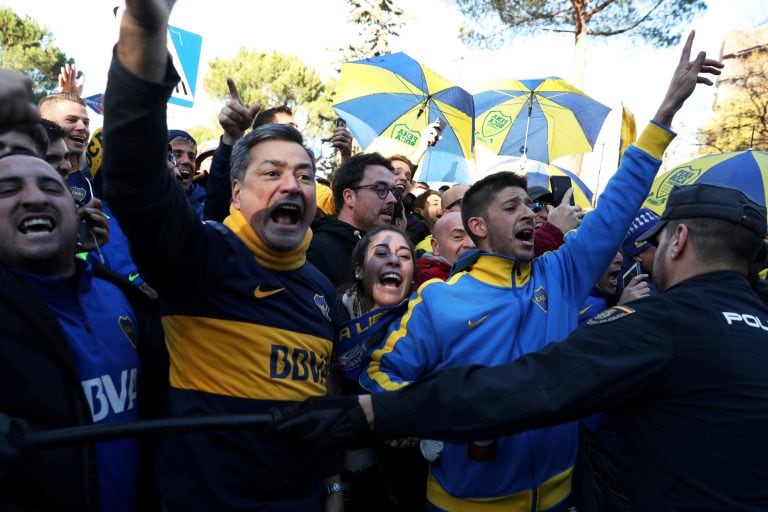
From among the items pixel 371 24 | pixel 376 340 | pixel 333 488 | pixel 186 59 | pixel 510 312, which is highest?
pixel 371 24

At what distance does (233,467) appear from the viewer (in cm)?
198

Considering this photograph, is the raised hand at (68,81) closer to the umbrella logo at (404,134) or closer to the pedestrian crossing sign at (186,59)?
the pedestrian crossing sign at (186,59)

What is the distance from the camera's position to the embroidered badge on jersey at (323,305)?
2.39 metres

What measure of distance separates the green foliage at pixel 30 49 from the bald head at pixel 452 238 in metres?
31.0

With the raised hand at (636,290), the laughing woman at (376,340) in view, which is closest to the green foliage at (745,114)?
the raised hand at (636,290)

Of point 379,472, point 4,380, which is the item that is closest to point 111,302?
point 4,380

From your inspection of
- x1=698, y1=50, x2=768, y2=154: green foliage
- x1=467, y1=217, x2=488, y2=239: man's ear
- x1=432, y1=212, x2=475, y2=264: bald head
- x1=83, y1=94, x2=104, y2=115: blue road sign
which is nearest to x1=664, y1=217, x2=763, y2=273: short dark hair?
x1=467, y1=217, x2=488, y2=239: man's ear

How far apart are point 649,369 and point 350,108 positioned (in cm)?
505

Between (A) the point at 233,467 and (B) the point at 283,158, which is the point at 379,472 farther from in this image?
(B) the point at 283,158

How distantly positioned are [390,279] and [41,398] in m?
1.90

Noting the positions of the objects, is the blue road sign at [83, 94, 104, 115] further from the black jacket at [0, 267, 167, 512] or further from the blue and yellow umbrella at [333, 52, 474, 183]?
the black jacket at [0, 267, 167, 512]

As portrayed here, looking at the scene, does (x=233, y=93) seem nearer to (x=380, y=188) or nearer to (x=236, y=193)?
(x=236, y=193)

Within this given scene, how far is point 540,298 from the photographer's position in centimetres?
285

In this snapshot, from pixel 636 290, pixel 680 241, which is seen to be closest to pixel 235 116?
pixel 680 241
